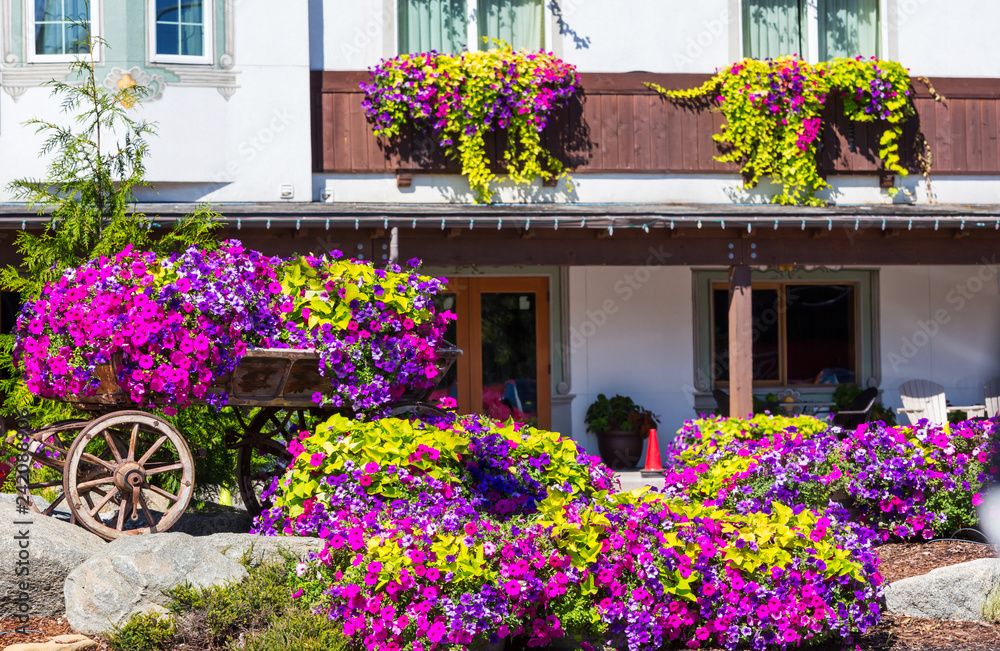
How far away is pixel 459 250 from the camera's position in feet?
32.5

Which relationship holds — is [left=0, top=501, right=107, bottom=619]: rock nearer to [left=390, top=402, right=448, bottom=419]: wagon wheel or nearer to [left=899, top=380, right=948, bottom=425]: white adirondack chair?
[left=390, top=402, right=448, bottom=419]: wagon wheel

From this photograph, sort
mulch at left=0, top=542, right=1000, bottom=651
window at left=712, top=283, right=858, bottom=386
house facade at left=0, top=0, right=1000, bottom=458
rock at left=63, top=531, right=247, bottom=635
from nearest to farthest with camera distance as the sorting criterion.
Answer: rock at left=63, top=531, right=247, bottom=635 < mulch at left=0, top=542, right=1000, bottom=651 < house facade at left=0, top=0, right=1000, bottom=458 < window at left=712, top=283, right=858, bottom=386

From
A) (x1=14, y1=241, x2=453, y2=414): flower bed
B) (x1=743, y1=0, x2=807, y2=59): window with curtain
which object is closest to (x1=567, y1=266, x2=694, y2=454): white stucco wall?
(x1=743, y1=0, x2=807, y2=59): window with curtain

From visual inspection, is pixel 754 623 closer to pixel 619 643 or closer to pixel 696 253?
pixel 619 643

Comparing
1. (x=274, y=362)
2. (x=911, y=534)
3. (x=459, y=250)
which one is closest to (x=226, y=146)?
(x=459, y=250)

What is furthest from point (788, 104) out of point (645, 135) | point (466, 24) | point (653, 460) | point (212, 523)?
point (212, 523)

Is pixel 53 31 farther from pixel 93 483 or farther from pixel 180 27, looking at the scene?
pixel 93 483

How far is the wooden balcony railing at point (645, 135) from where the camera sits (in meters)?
10.7

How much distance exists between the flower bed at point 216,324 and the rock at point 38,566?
0.72 metres

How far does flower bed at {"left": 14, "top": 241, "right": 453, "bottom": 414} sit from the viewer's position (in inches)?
197

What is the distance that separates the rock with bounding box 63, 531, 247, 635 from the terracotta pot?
7219mm

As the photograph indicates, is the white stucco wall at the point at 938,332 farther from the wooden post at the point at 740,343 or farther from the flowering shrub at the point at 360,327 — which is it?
the flowering shrub at the point at 360,327

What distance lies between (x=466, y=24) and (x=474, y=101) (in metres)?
1.16

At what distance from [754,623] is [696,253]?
20.1ft
